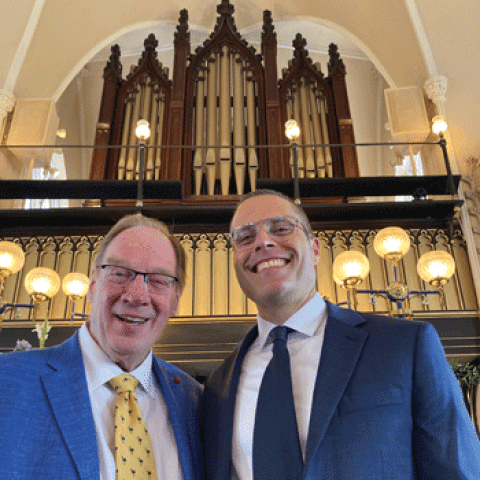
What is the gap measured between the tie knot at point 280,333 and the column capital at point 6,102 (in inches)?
283

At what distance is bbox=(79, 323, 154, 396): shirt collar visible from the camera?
162 centimetres

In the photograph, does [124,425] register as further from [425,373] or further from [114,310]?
[425,373]

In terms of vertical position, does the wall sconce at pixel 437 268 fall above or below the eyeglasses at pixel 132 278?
above

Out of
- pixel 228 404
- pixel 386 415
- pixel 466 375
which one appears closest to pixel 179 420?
pixel 228 404

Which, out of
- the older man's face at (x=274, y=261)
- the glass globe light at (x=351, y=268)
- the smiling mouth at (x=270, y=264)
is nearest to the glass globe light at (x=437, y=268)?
the glass globe light at (x=351, y=268)

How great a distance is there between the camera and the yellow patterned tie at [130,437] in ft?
4.75

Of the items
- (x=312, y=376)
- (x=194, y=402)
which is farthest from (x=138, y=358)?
(x=312, y=376)

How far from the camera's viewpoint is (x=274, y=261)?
1.88m

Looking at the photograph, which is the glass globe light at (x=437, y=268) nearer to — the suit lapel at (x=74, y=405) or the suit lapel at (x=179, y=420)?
the suit lapel at (x=179, y=420)

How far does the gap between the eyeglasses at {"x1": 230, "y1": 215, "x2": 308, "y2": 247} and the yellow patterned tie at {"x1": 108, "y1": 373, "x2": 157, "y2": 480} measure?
654mm

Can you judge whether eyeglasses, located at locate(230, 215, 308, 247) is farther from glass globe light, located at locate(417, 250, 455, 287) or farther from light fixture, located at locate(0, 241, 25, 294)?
light fixture, located at locate(0, 241, 25, 294)

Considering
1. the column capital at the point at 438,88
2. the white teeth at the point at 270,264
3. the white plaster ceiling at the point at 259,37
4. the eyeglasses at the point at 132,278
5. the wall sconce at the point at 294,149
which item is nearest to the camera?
the eyeglasses at the point at 132,278

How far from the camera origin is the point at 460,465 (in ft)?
4.42

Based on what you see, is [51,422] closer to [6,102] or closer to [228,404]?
[228,404]
